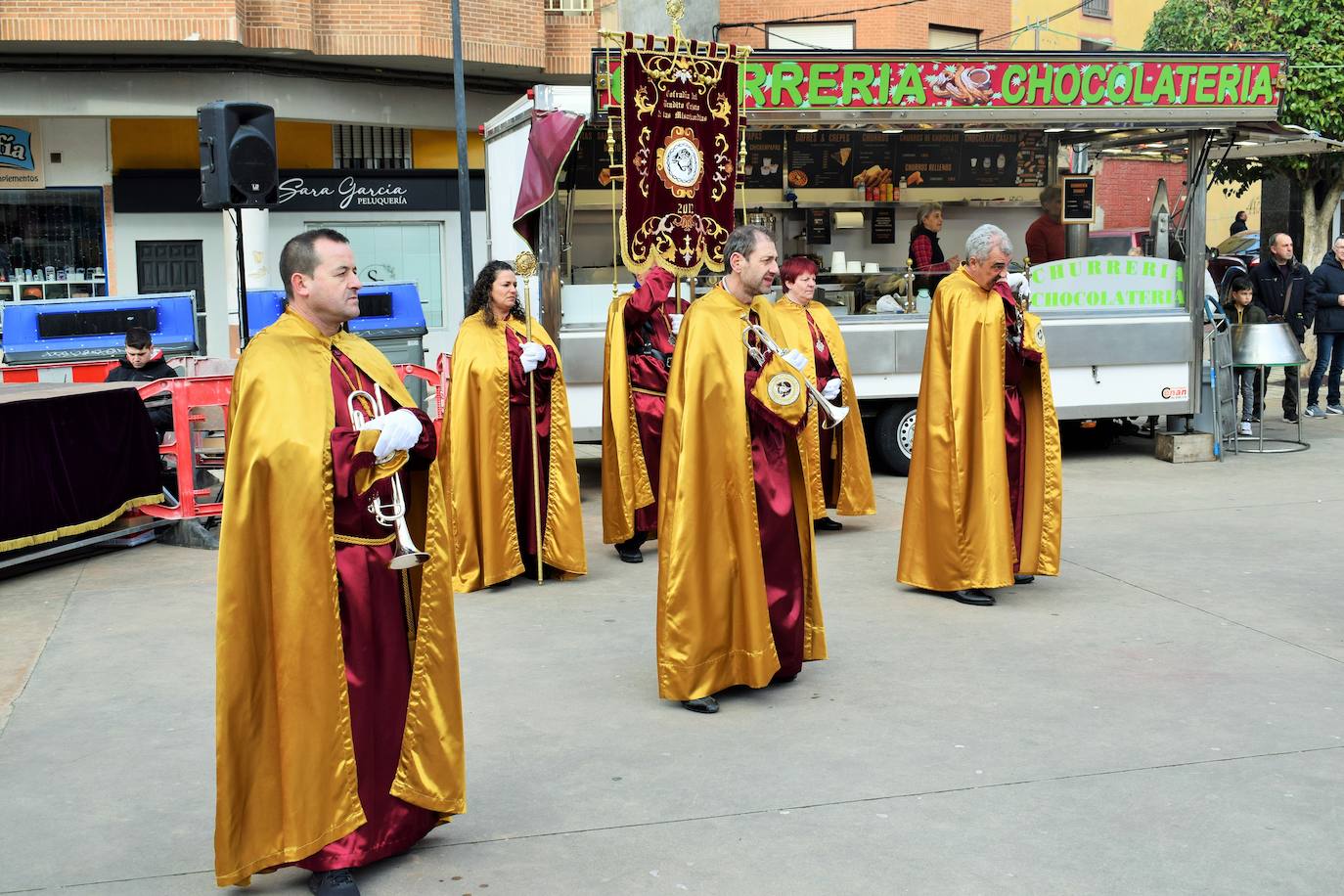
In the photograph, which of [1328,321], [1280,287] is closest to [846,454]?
[1280,287]

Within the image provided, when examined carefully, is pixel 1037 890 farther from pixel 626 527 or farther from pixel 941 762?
pixel 626 527

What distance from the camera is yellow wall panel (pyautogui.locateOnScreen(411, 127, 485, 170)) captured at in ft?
72.7

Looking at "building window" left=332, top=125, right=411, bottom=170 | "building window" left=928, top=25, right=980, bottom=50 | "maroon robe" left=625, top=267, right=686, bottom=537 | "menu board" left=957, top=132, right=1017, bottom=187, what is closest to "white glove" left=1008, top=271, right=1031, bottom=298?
"maroon robe" left=625, top=267, right=686, bottom=537

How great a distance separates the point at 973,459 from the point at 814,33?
64.8 ft

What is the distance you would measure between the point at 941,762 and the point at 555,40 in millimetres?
18879

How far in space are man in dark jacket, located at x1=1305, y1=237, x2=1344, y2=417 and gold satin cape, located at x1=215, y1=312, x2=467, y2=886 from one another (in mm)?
12616

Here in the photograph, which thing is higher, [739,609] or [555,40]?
[555,40]

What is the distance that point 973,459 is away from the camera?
23.5ft

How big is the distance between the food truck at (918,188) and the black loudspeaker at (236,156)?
7.50ft

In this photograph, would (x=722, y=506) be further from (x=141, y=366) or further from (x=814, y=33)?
(x=814, y=33)

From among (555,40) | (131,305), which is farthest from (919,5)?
(131,305)

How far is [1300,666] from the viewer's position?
6027 mm

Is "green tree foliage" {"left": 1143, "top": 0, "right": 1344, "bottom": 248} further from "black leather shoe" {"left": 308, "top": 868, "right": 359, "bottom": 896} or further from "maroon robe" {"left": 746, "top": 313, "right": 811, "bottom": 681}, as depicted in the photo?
"black leather shoe" {"left": 308, "top": 868, "right": 359, "bottom": 896}

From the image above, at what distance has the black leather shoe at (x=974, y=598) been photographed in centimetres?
723
